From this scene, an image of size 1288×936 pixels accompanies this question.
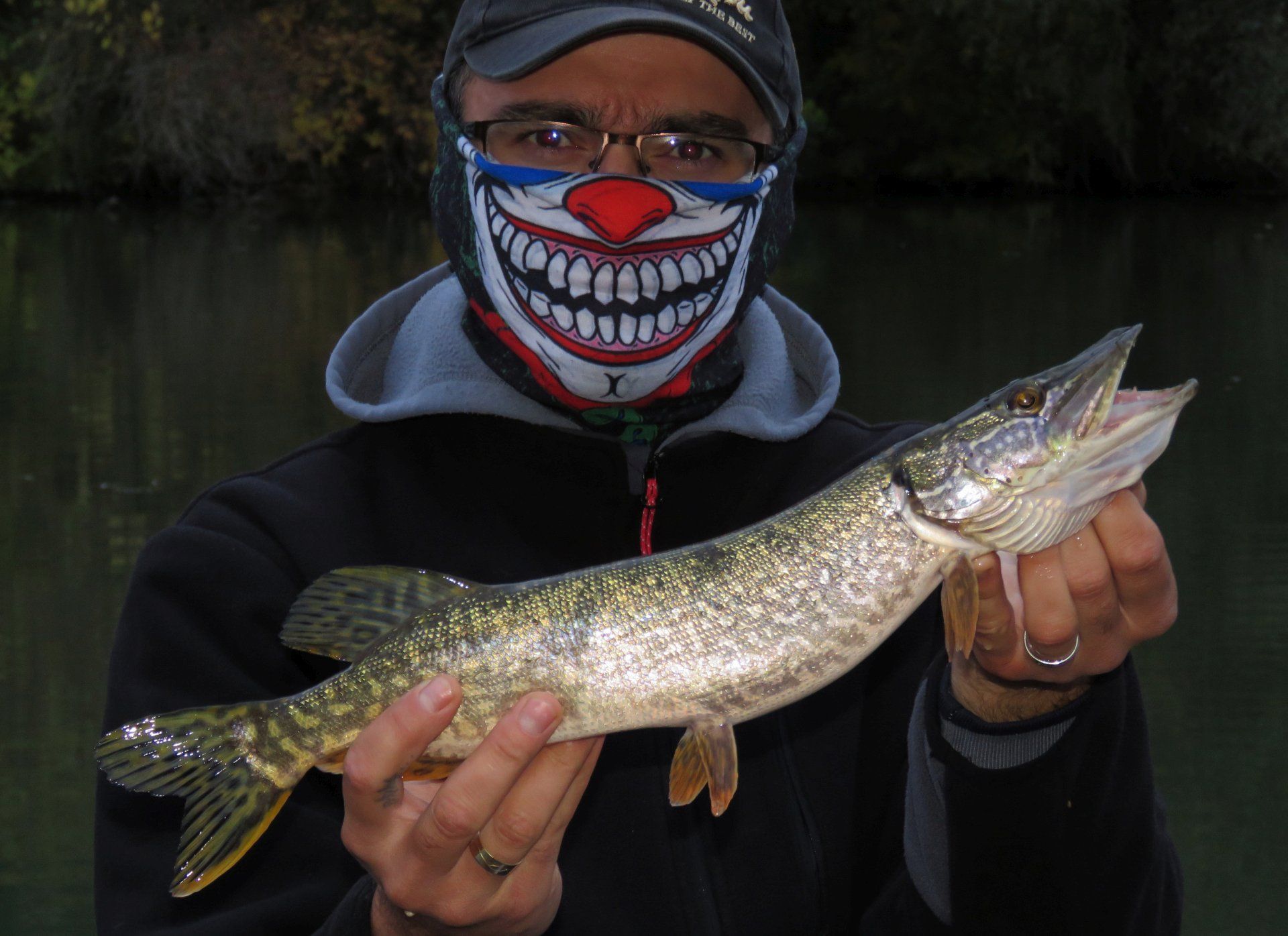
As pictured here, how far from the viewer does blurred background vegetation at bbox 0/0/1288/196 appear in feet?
89.8

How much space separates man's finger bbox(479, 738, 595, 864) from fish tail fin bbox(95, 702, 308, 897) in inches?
12.5

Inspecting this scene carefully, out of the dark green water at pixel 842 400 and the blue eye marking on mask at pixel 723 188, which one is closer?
the blue eye marking on mask at pixel 723 188

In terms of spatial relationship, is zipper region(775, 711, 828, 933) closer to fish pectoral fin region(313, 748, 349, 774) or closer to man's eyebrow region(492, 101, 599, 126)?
fish pectoral fin region(313, 748, 349, 774)

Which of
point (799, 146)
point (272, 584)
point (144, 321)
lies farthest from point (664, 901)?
point (144, 321)

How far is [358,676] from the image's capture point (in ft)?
7.62

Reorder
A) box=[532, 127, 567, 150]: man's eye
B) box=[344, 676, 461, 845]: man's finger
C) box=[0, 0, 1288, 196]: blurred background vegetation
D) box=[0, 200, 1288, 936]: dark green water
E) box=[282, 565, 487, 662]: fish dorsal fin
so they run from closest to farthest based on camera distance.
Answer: box=[344, 676, 461, 845]: man's finger
box=[282, 565, 487, 662]: fish dorsal fin
box=[532, 127, 567, 150]: man's eye
box=[0, 200, 1288, 936]: dark green water
box=[0, 0, 1288, 196]: blurred background vegetation

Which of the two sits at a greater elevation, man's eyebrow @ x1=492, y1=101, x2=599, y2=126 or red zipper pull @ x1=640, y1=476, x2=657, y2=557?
man's eyebrow @ x1=492, y1=101, x2=599, y2=126

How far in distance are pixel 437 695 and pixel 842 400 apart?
1069 centimetres

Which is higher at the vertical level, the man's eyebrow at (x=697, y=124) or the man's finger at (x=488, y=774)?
the man's eyebrow at (x=697, y=124)

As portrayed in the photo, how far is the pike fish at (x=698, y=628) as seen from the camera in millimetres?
2305

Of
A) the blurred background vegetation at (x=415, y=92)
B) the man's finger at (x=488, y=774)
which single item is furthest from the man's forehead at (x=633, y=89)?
the blurred background vegetation at (x=415, y=92)

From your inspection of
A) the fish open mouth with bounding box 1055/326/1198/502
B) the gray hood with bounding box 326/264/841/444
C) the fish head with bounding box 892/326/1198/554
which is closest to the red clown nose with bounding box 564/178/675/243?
the gray hood with bounding box 326/264/841/444

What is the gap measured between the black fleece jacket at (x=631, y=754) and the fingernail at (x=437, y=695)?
46cm

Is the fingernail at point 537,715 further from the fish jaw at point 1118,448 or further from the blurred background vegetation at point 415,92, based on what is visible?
the blurred background vegetation at point 415,92
